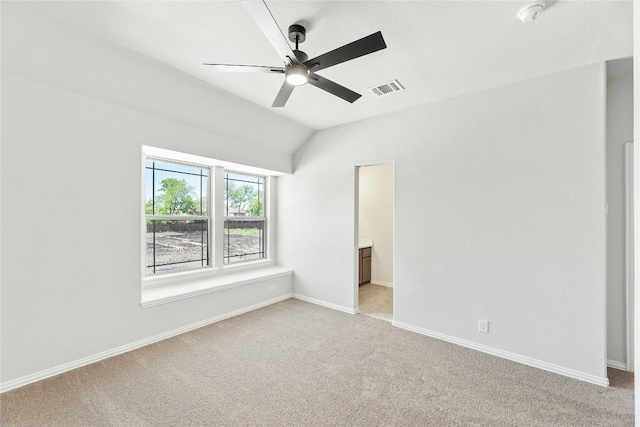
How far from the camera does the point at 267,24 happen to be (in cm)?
158

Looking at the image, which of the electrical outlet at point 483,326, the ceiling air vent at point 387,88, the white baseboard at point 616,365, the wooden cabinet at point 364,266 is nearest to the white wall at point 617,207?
the white baseboard at point 616,365

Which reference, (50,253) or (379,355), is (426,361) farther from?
(50,253)

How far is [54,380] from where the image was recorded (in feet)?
7.60

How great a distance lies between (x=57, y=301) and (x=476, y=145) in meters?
4.30

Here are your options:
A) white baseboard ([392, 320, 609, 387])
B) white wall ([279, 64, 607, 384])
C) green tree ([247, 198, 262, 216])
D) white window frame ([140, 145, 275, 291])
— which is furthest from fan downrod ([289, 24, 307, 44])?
white baseboard ([392, 320, 609, 387])

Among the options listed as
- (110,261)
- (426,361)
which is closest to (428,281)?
(426,361)

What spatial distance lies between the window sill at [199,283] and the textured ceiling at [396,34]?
2430 mm

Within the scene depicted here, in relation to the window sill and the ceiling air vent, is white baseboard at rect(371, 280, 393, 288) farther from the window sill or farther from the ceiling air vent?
the ceiling air vent

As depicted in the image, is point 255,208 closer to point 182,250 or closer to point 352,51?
point 182,250

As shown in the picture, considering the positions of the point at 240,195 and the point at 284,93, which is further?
the point at 240,195

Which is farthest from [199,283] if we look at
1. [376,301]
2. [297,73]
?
[297,73]

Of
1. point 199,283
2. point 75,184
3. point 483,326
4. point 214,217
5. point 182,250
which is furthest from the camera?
point 214,217

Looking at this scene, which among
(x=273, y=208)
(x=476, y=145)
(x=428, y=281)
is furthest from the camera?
(x=273, y=208)

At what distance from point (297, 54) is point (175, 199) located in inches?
111
